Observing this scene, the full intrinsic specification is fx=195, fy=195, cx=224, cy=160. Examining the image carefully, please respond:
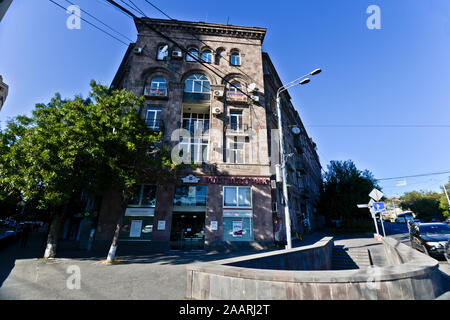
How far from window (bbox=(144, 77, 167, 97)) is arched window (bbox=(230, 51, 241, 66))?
24.1 ft

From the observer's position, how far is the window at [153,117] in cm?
1764

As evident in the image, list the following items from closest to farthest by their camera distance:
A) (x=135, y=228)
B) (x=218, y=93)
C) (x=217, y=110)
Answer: (x=135, y=228) → (x=217, y=110) → (x=218, y=93)

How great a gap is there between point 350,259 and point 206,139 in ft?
46.0

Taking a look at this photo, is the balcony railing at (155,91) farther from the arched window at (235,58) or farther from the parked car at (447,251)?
the parked car at (447,251)

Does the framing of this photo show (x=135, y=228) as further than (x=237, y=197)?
No

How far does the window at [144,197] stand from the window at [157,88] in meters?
8.59

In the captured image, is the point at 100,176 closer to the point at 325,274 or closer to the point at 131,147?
the point at 131,147

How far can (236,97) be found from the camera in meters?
19.2

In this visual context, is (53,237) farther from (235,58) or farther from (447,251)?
(235,58)

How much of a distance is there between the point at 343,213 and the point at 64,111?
1264 inches

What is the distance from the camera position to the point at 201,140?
60.6 feet

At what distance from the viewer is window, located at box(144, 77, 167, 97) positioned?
18484 millimetres

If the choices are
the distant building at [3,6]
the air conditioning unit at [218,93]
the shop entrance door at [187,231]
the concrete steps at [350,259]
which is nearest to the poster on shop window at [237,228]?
the shop entrance door at [187,231]

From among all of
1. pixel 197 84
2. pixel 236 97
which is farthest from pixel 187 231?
pixel 197 84
